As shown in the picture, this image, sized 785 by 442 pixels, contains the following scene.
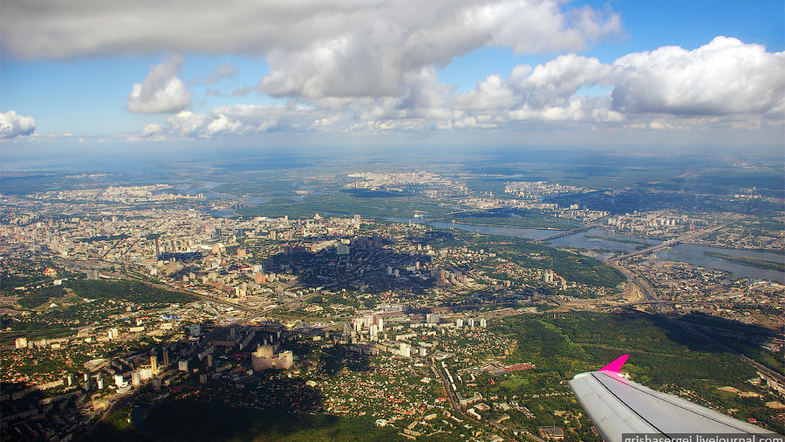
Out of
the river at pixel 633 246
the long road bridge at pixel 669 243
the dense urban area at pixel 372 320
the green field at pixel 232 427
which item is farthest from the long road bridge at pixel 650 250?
the green field at pixel 232 427

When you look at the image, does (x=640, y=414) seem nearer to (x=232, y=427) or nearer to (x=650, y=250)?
(x=232, y=427)

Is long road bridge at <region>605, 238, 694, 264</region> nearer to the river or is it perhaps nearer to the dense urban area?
the dense urban area

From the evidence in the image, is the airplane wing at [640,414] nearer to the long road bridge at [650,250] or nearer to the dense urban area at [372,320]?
the dense urban area at [372,320]

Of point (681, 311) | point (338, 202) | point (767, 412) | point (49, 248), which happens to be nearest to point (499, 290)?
point (681, 311)

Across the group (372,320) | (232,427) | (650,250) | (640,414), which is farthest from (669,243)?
(640,414)

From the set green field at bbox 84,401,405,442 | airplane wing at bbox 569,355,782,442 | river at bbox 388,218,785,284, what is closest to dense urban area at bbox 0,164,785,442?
green field at bbox 84,401,405,442
